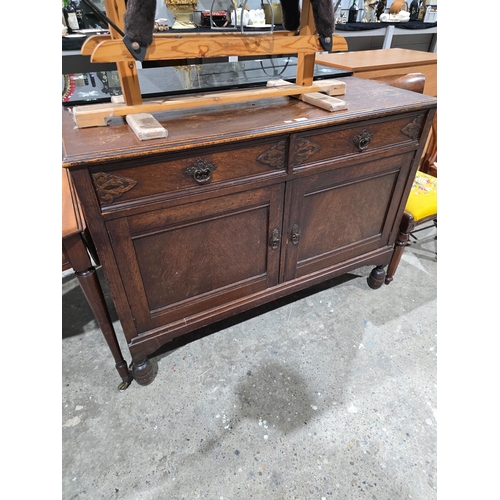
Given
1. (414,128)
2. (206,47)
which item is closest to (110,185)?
(206,47)

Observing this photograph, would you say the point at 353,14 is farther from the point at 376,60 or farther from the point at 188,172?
the point at 188,172

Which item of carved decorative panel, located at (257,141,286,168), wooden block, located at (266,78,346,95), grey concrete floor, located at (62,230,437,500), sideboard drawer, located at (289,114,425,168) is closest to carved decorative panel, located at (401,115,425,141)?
sideboard drawer, located at (289,114,425,168)

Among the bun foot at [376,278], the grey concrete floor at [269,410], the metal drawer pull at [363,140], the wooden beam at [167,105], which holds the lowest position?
the grey concrete floor at [269,410]

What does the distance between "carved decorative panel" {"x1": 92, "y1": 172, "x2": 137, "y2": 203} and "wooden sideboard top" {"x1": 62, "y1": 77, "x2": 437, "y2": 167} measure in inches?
2.1

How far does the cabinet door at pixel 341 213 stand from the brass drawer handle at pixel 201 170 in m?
0.31

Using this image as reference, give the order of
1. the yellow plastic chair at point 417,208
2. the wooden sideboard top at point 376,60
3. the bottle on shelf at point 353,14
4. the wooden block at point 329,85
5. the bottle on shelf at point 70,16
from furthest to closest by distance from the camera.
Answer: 1. the bottle on shelf at point 353,14
2. the bottle on shelf at point 70,16
3. the wooden sideboard top at point 376,60
4. the yellow plastic chair at point 417,208
5. the wooden block at point 329,85

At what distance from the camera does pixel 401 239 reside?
1.58 metres

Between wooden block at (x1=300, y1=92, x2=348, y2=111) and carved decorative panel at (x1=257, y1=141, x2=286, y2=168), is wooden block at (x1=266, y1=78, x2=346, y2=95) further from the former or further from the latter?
carved decorative panel at (x1=257, y1=141, x2=286, y2=168)

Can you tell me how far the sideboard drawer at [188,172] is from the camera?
0.85 metres

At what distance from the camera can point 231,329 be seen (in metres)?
1.55

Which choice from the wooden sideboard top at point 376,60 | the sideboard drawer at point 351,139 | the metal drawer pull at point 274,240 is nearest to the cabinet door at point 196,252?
the metal drawer pull at point 274,240

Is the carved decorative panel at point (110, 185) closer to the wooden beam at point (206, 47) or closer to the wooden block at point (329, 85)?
the wooden beam at point (206, 47)

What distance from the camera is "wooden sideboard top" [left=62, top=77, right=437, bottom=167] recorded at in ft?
2.69

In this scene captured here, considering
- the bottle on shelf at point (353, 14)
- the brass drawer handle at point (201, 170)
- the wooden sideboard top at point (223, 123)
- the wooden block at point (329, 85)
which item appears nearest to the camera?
the wooden sideboard top at point (223, 123)
